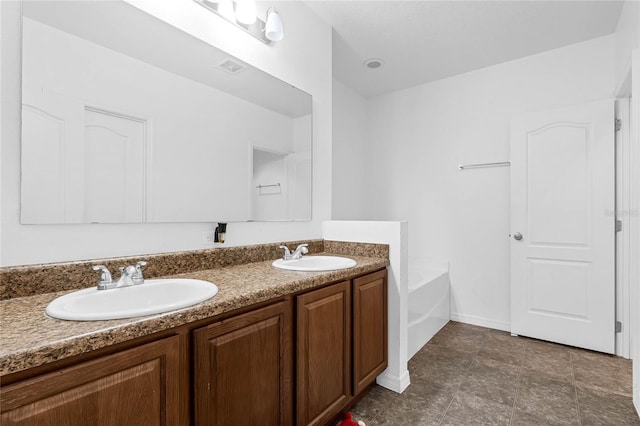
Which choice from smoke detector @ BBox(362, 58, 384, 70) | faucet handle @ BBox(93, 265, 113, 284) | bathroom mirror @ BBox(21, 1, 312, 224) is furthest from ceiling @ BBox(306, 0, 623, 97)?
faucet handle @ BBox(93, 265, 113, 284)

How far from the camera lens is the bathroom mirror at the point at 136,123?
110 centimetres

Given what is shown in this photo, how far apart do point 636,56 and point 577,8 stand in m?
0.67

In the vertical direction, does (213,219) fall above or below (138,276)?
above

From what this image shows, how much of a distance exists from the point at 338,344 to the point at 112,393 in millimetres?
1008

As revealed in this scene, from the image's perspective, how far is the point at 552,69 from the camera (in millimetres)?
2781

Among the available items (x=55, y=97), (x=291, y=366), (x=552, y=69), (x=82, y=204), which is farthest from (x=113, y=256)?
(x=552, y=69)

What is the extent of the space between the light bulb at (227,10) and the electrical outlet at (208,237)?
1.14m

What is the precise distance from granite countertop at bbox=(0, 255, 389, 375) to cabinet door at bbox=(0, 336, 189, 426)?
0.16 ft

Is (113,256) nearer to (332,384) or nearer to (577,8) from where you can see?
(332,384)

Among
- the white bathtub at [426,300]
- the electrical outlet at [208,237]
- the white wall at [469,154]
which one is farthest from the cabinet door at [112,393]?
the white wall at [469,154]

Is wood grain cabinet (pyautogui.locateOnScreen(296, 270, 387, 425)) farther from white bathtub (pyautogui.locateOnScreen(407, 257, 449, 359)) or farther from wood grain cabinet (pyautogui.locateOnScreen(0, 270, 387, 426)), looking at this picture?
white bathtub (pyautogui.locateOnScreen(407, 257, 449, 359))

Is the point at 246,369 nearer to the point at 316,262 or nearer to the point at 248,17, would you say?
the point at 316,262

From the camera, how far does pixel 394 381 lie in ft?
6.45

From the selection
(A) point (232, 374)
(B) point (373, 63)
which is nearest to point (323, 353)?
(A) point (232, 374)
